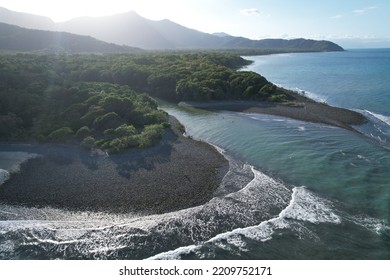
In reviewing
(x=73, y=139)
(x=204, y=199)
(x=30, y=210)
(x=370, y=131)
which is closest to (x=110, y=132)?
(x=73, y=139)

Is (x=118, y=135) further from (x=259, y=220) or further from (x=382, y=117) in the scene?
(x=382, y=117)

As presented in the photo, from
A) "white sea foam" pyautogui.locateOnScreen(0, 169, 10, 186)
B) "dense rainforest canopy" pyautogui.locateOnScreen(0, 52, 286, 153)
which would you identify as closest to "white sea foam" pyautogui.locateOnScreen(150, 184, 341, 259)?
"dense rainforest canopy" pyautogui.locateOnScreen(0, 52, 286, 153)

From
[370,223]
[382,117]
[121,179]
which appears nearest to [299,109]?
[382,117]

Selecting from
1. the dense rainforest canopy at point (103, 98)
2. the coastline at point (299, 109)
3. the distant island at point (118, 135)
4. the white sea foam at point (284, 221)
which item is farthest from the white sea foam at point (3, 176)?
the coastline at point (299, 109)

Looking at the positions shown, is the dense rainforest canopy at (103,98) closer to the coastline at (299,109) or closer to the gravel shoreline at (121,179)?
the coastline at (299,109)

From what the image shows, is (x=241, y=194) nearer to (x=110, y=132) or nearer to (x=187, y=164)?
(x=187, y=164)
